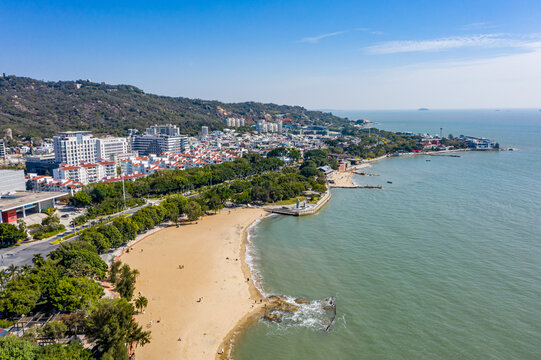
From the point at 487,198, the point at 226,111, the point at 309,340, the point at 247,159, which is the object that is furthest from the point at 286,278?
the point at 226,111

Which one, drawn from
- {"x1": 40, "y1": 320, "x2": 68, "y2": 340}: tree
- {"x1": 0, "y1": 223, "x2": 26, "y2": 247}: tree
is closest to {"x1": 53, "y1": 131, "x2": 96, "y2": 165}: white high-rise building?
{"x1": 0, "y1": 223, "x2": 26, "y2": 247}: tree

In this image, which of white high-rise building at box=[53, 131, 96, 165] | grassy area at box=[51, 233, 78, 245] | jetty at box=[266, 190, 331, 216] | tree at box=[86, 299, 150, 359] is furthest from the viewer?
white high-rise building at box=[53, 131, 96, 165]

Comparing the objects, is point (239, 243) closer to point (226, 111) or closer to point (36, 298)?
point (36, 298)

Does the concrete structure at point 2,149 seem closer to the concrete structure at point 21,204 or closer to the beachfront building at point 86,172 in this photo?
the beachfront building at point 86,172

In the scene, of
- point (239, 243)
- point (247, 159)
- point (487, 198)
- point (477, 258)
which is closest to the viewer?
point (477, 258)

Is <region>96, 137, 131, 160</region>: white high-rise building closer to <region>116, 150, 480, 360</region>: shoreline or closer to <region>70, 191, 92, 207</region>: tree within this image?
<region>70, 191, 92, 207</region>: tree
